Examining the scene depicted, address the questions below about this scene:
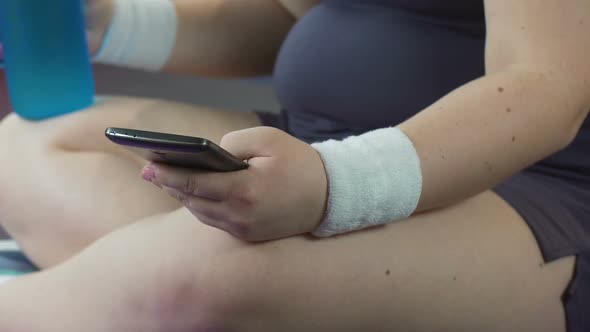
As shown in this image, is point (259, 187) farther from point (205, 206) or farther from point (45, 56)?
point (45, 56)

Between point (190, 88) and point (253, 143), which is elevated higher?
point (253, 143)

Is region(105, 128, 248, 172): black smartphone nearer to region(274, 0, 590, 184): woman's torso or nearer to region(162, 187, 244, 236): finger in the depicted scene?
region(162, 187, 244, 236): finger

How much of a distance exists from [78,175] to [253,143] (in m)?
0.31

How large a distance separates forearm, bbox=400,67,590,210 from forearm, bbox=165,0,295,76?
0.45m

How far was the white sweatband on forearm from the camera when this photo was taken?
395mm

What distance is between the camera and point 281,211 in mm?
387

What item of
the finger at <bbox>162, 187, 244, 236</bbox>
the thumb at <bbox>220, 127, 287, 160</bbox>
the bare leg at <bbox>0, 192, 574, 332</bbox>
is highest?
the thumb at <bbox>220, 127, 287, 160</bbox>

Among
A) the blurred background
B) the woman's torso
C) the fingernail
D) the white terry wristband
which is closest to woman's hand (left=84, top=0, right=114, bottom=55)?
the white terry wristband

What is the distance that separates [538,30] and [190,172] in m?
0.28

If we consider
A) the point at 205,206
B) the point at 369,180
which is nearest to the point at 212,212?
the point at 205,206

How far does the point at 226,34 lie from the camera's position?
2.72 feet

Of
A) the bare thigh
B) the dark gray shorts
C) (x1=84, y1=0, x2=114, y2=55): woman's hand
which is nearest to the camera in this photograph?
the dark gray shorts

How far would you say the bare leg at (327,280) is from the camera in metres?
0.42

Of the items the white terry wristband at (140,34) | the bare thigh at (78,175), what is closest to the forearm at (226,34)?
the white terry wristband at (140,34)
